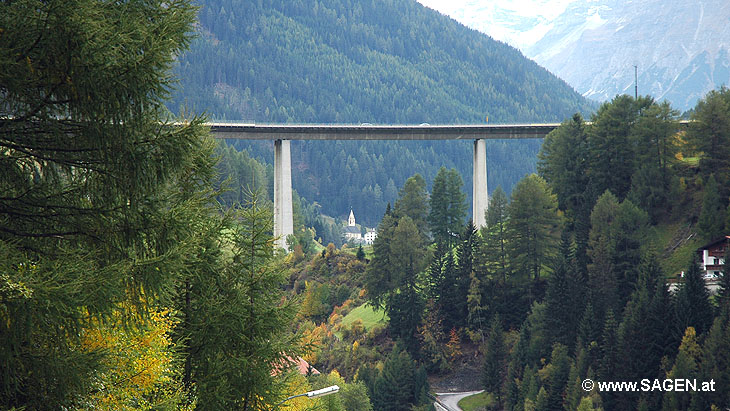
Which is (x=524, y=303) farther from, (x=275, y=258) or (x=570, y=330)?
(x=275, y=258)

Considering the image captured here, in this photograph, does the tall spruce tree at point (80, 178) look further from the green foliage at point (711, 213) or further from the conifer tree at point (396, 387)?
the green foliage at point (711, 213)

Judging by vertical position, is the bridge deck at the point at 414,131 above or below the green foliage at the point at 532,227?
above

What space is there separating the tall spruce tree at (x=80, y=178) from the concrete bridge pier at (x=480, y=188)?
265 ft

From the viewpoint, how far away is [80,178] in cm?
972

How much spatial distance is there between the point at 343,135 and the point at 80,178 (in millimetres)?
87235

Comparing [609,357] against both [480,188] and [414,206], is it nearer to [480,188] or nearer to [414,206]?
[414,206]

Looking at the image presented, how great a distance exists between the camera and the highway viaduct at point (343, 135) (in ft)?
291

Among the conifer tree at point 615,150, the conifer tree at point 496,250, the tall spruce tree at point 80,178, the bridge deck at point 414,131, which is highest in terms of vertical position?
the bridge deck at point 414,131

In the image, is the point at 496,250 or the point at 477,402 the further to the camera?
the point at 496,250

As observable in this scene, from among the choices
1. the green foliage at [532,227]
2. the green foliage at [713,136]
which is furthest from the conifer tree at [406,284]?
the green foliage at [713,136]

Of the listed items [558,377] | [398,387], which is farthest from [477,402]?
[558,377]

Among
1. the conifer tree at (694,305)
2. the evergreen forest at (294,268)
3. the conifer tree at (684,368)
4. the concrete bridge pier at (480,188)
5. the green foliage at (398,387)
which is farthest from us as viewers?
the concrete bridge pier at (480,188)

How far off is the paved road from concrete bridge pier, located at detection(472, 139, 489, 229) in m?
28.6

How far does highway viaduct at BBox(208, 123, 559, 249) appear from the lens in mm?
88688
